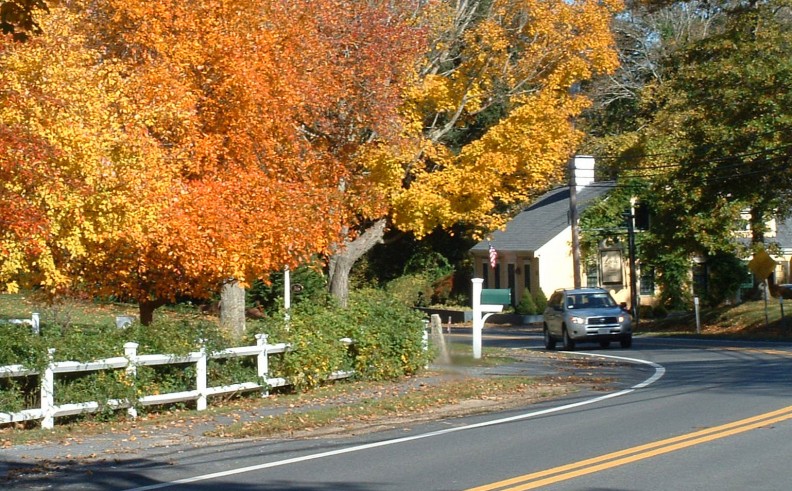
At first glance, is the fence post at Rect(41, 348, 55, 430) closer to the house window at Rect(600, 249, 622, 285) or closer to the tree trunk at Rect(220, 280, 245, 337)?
the tree trunk at Rect(220, 280, 245, 337)

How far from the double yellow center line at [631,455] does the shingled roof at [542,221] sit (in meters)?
36.9

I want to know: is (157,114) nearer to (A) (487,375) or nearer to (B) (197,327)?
(B) (197,327)

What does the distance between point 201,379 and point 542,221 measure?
3976 centimetres

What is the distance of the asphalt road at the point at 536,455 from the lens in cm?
1021

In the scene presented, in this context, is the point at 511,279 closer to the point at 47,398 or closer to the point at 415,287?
the point at 415,287

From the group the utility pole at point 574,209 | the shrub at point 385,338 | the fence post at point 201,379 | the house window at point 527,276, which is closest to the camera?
the fence post at point 201,379

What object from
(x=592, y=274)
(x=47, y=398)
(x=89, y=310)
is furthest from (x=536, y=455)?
(x=592, y=274)

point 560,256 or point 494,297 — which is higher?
point 560,256

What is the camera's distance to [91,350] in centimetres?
1515

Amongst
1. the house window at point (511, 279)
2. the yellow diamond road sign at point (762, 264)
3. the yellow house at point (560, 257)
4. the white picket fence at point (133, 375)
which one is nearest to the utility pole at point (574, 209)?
the yellow house at point (560, 257)

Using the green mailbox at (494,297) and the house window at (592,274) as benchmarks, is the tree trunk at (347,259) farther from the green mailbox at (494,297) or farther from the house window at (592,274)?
the house window at (592,274)

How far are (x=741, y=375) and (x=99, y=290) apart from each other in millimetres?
11733

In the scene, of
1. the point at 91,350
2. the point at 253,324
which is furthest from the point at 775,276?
the point at 91,350

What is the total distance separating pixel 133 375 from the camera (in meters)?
15.6
